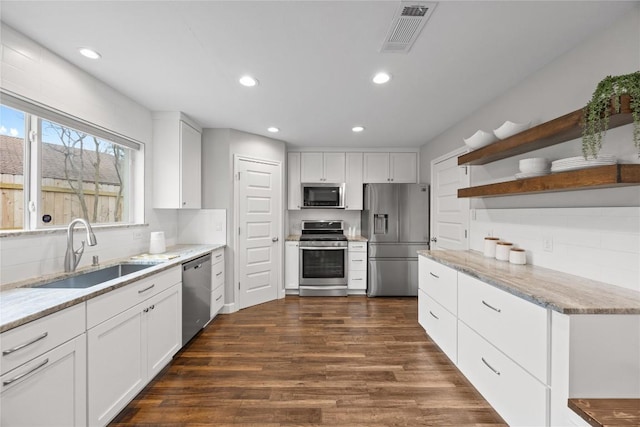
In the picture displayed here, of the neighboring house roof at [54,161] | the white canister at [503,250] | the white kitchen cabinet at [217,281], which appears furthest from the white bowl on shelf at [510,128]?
the neighboring house roof at [54,161]

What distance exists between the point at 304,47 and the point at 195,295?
2450 mm

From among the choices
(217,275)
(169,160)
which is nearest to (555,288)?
(217,275)

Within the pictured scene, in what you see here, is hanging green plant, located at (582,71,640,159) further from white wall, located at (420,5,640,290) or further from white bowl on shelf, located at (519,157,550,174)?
white bowl on shelf, located at (519,157,550,174)

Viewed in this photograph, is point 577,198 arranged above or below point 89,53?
below

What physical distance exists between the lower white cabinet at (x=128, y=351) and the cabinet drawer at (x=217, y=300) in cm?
78

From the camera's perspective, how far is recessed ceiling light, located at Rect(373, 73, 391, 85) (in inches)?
82.9

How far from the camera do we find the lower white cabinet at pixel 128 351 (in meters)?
1.46

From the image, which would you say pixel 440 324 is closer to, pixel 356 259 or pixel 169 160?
pixel 356 259

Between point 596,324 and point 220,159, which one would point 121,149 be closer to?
point 220,159

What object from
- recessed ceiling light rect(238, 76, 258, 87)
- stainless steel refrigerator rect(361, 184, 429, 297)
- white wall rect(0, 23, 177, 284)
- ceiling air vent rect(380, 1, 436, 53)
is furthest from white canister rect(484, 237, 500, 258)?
white wall rect(0, 23, 177, 284)

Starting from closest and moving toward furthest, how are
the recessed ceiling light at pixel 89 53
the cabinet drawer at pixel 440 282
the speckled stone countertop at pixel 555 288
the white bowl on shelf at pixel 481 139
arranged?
the speckled stone countertop at pixel 555 288, the recessed ceiling light at pixel 89 53, the cabinet drawer at pixel 440 282, the white bowl on shelf at pixel 481 139

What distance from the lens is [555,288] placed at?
4.76ft

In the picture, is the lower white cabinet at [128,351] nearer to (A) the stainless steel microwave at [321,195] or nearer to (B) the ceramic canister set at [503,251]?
(A) the stainless steel microwave at [321,195]

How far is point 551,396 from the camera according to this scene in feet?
4.11
